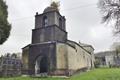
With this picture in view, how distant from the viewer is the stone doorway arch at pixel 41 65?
31127 millimetres

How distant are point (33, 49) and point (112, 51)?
56238 mm

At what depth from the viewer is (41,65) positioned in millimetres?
32156

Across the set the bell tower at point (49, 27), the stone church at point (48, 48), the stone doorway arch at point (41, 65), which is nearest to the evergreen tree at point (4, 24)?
the stone church at point (48, 48)

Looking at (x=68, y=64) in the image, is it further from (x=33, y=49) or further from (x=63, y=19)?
(x=63, y=19)

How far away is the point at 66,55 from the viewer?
1163 inches

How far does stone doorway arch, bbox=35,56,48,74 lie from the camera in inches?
1225

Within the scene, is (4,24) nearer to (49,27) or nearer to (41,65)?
(49,27)

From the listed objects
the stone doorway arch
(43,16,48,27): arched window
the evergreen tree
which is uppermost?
(43,16,48,27): arched window

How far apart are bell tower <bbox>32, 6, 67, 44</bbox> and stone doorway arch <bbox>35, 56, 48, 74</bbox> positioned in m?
3.46

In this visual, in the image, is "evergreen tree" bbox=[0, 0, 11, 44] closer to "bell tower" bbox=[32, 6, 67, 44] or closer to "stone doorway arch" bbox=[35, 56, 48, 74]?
"bell tower" bbox=[32, 6, 67, 44]

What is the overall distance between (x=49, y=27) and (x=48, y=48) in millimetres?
4184

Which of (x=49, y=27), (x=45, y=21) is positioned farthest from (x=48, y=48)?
(x=45, y=21)

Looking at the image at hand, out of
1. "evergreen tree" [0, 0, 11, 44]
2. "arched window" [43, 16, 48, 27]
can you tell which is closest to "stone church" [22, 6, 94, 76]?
"arched window" [43, 16, 48, 27]

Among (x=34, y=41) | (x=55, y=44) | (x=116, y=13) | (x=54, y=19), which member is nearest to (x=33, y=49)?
(x=34, y=41)
